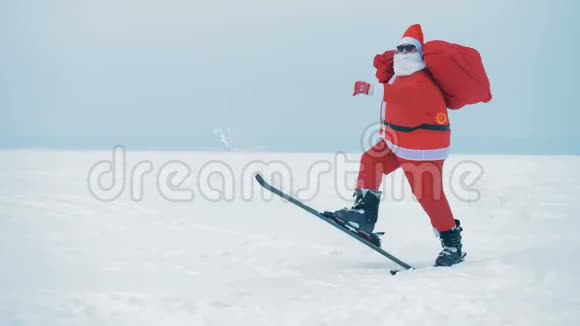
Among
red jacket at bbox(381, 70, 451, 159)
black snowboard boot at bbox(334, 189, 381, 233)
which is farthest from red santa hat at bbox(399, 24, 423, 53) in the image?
black snowboard boot at bbox(334, 189, 381, 233)

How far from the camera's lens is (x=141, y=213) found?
626 centimetres

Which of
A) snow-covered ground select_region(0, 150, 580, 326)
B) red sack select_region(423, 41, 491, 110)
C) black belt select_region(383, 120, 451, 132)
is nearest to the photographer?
snow-covered ground select_region(0, 150, 580, 326)

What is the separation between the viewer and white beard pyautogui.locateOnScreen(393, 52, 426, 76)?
3.56 meters

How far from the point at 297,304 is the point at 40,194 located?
21.2 ft

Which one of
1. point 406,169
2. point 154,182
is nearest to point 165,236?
point 406,169

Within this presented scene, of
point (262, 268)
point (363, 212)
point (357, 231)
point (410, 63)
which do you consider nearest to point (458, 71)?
point (410, 63)

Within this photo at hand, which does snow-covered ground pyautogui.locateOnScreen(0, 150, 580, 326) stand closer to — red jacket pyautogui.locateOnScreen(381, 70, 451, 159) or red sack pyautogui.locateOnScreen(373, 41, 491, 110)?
red jacket pyautogui.locateOnScreen(381, 70, 451, 159)

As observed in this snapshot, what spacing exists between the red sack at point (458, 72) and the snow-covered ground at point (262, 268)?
122 centimetres

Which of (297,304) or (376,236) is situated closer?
(297,304)

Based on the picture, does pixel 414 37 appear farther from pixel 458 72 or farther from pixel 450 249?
pixel 450 249

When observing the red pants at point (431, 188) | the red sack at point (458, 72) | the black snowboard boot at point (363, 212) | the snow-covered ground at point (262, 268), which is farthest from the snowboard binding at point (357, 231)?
the red sack at point (458, 72)

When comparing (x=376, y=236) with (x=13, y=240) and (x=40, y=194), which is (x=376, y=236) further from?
(x=40, y=194)

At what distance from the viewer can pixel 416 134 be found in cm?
351

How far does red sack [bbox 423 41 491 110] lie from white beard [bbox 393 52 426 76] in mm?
62
